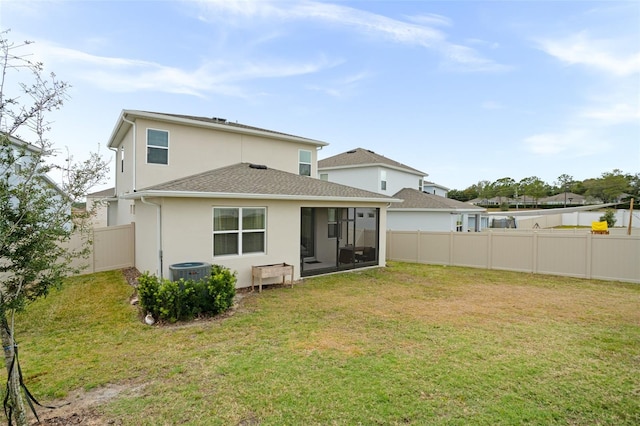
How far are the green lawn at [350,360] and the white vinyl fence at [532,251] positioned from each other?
2989mm

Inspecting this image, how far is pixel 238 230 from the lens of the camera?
9242 millimetres

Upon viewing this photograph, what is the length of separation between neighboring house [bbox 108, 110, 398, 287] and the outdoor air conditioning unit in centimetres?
73

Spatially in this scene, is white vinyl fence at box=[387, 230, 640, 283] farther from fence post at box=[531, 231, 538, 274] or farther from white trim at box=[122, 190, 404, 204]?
white trim at box=[122, 190, 404, 204]

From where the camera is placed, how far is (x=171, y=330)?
20.0 ft

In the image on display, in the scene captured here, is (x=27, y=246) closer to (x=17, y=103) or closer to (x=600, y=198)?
(x=17, y=103)

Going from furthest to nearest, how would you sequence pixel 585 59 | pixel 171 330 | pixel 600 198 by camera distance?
pixel 600 198
pixel 585 59
pixel 171 330

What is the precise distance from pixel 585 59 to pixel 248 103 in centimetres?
1631

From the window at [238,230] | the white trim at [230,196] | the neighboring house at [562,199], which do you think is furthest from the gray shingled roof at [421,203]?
the neighboring house at [562,199]

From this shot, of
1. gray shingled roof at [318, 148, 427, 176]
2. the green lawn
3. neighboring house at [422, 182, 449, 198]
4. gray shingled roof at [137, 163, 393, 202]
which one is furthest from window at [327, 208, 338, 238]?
neighboring house at [422, 182, 449, 198]

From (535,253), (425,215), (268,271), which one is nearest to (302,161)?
(268,271)

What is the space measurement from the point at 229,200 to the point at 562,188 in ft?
284

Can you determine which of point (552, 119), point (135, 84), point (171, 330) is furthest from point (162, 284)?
point (552, 119)

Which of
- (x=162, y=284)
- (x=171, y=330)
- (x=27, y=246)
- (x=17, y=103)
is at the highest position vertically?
(x=17, y=103)

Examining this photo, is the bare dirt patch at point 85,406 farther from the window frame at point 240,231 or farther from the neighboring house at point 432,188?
the neighboring house at point 432,188
